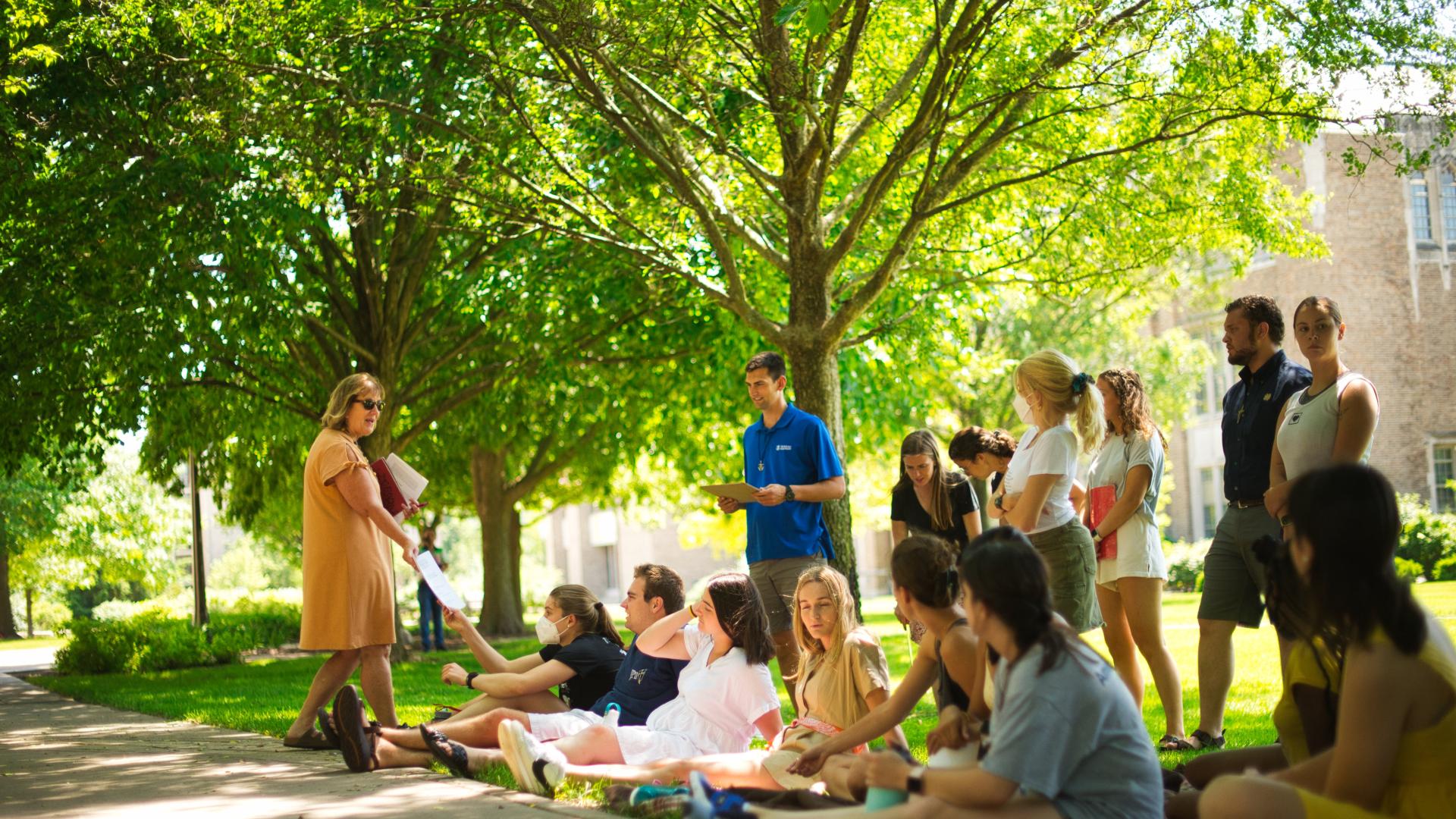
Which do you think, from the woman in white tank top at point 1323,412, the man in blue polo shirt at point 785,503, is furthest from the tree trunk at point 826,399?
the woman in white tank top at point 1323,412

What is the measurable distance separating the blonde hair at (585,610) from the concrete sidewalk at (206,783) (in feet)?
3.75

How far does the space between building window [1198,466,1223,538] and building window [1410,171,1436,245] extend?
866 centimetres

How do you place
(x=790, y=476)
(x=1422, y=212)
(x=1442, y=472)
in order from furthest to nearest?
(x=1422, y=212), (x=1442, y=472), (x=790, y=476)

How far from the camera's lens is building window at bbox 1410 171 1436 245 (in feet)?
120

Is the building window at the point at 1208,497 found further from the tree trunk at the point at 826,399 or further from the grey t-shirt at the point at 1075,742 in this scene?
the grey t-shirt at the point at 1075,742

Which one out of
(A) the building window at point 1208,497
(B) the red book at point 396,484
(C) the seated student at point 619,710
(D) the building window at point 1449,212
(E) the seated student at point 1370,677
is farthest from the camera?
(A) the building window at point 1208,497

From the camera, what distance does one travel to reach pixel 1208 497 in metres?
40.5

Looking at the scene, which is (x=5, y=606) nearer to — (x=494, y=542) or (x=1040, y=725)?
(x=494, y=542)

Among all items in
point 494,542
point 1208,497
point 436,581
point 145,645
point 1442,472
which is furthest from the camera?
point 1208,497

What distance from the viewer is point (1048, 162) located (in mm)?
12109

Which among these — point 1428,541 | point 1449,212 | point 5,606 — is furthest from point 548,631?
point 1449,212

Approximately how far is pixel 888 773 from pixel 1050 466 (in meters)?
2.65

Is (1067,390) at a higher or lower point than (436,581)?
higher

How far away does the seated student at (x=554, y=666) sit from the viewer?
694 cm
